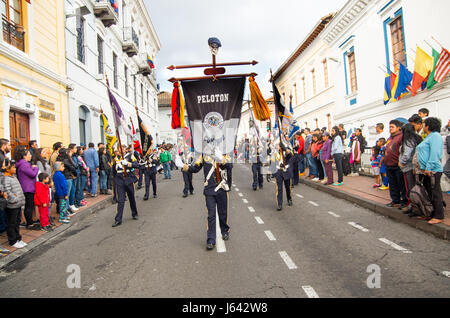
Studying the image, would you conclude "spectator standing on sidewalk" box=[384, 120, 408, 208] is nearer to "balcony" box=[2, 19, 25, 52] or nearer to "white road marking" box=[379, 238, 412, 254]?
"white road marking" box=[379, 238, 412, 254]

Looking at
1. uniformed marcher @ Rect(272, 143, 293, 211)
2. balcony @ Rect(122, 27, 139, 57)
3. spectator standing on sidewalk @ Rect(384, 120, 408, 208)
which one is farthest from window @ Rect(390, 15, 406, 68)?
balcony @ Rect(122, 27, 139, 57)

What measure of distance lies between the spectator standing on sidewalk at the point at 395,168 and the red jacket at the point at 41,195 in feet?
25.0

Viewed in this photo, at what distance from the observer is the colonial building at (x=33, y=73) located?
879cm

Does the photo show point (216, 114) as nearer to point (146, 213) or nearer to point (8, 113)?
point (146, 213)

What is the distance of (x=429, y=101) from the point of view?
10.2 metres

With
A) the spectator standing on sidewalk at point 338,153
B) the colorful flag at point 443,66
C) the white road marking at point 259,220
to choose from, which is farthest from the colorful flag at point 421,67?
the white road marking at point 259,220

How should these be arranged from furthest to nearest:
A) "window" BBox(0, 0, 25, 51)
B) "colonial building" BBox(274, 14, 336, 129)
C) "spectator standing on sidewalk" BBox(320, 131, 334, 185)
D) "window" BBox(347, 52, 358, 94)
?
1. "colonial building" BBox(274, 14, 336, 129)
2. "window" BBox(347, 52, 358, 94)
3. "spectator standing on sidewalk" BBox(320, 131, 334, 185)
4. "window" BBox(0, 0, 25, 51)

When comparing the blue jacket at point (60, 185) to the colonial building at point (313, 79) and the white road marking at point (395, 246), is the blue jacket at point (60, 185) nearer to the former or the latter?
the white road marking at point (395, 246)

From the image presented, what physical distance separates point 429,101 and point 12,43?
14.1 meters

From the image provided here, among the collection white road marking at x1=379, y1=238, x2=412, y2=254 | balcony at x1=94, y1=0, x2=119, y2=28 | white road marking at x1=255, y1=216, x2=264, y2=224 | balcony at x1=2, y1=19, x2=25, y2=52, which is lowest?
white road marking at x1=379, y1=238, x2=412, y2=254

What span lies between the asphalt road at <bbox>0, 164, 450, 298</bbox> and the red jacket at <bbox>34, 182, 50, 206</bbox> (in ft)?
2.76

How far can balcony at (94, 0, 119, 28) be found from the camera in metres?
15.8

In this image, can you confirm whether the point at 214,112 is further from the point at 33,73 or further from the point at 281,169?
the point at 33,73
